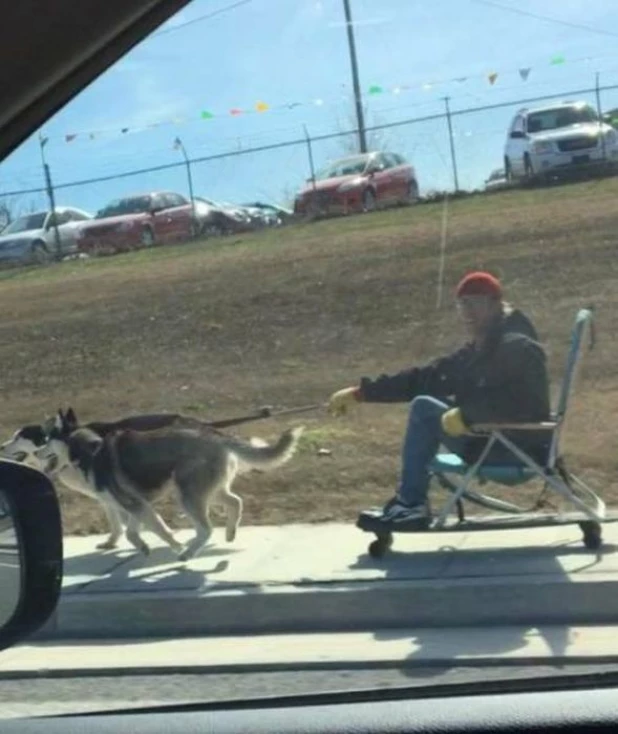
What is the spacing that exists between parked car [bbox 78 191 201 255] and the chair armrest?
6.14 feet

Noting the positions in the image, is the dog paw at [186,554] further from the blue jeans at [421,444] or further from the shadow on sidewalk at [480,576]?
the blue jeans at [421,444]

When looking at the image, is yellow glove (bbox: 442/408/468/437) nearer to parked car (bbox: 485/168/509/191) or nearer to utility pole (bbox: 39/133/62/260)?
parked car (bbox: 485/168/509/191)

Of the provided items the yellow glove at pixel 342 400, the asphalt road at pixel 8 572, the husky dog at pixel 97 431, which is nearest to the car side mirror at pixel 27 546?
the asphalt road at pixel 8 572

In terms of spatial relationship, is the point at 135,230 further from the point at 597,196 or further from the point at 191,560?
the point at 597,196

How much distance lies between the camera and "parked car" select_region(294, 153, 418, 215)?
5.19m

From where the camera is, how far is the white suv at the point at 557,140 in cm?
509

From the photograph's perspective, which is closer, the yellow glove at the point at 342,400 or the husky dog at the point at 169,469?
the husky dog at the point at 169,469

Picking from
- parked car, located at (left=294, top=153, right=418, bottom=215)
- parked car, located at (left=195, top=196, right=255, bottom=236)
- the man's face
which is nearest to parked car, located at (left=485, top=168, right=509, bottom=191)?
parked car, located at (left=294, top=153, right=418, bottom=215)

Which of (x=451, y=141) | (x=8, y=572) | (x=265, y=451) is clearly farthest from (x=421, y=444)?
(x=8, y=572)

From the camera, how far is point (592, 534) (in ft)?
21.6

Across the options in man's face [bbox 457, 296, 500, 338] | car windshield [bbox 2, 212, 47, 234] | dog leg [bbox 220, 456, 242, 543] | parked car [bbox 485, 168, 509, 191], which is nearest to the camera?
car windshield [bbox 2, 212, 47, 234]

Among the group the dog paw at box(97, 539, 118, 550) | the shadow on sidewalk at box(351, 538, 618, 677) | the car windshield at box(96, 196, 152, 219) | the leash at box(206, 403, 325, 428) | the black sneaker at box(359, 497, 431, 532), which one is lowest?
the shadow on sidewalk at box(351, 538, 618, 677)

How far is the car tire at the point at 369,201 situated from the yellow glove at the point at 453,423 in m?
0.89

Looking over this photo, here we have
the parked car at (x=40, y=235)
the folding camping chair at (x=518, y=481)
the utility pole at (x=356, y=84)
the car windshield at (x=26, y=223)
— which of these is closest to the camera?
the utility pole at (x=356, y=84)
